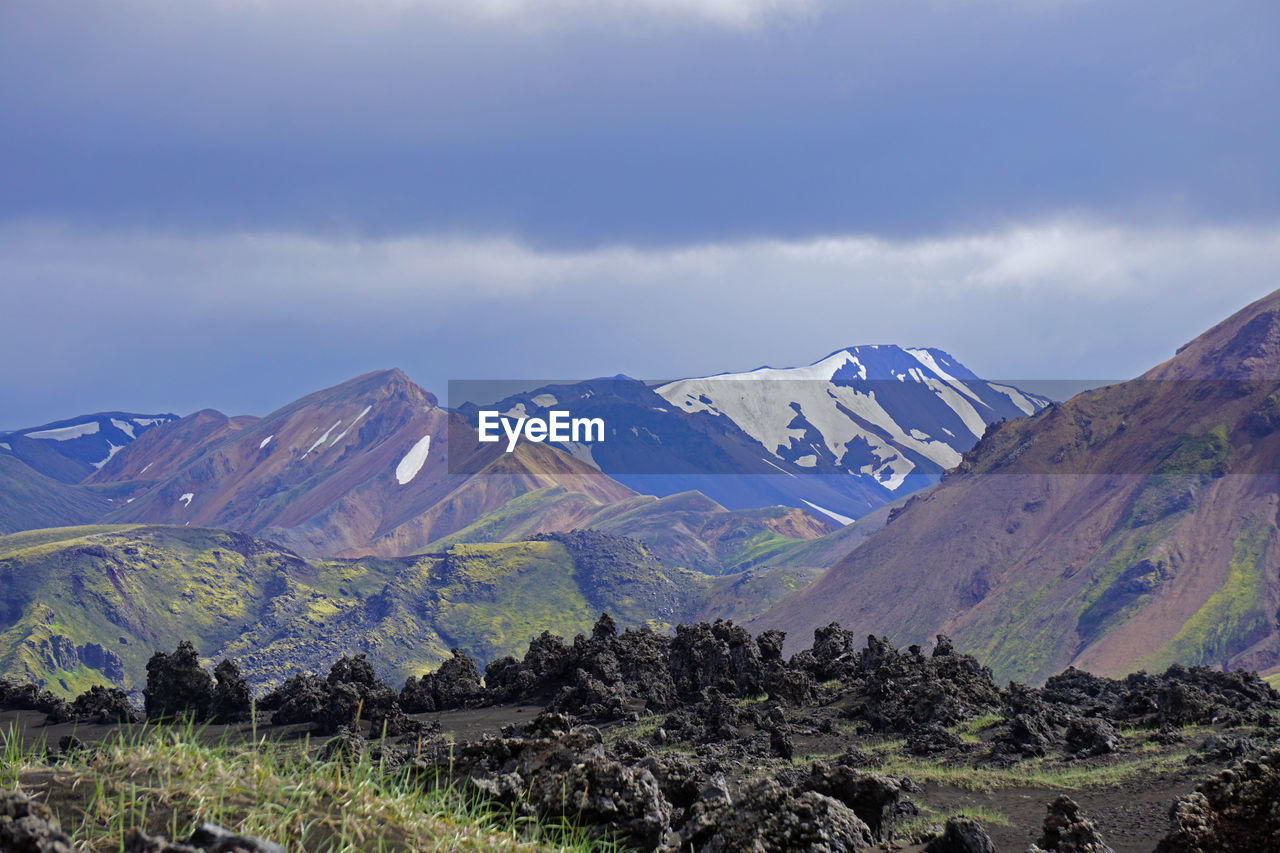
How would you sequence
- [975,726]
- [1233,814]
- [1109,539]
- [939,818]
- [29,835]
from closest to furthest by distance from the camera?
[29,835] → [1233,814] → [939,818] → [975,726] → [1109,539]

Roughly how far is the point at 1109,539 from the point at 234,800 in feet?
335

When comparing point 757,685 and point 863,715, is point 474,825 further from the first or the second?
point 757,685

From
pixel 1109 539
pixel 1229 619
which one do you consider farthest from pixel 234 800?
pixel 1109 539

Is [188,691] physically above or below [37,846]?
below

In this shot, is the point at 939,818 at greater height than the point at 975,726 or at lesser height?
greater

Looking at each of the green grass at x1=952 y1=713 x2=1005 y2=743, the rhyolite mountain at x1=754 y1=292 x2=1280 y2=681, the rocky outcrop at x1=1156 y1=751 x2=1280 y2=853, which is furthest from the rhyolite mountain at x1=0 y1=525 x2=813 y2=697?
the rocky outcrop at x1=1156 y1=751 x2=1280 y2=853

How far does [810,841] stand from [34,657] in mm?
115996

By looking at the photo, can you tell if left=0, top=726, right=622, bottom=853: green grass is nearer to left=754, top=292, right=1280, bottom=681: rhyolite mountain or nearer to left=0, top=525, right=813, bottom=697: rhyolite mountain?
left=754, top=292, right=1280, bottom=681: rhyolite mountain

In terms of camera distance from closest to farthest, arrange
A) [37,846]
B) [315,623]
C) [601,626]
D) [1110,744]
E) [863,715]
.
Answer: [37,846] < [1110,744] < [863,715] < [601,626] < [315,623]

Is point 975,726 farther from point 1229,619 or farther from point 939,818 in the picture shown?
point 1229,619

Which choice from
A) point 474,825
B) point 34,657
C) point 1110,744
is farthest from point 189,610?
point 474,825

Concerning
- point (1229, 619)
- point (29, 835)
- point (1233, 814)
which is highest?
point (29, 835)

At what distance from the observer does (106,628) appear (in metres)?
120

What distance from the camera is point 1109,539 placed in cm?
9800
